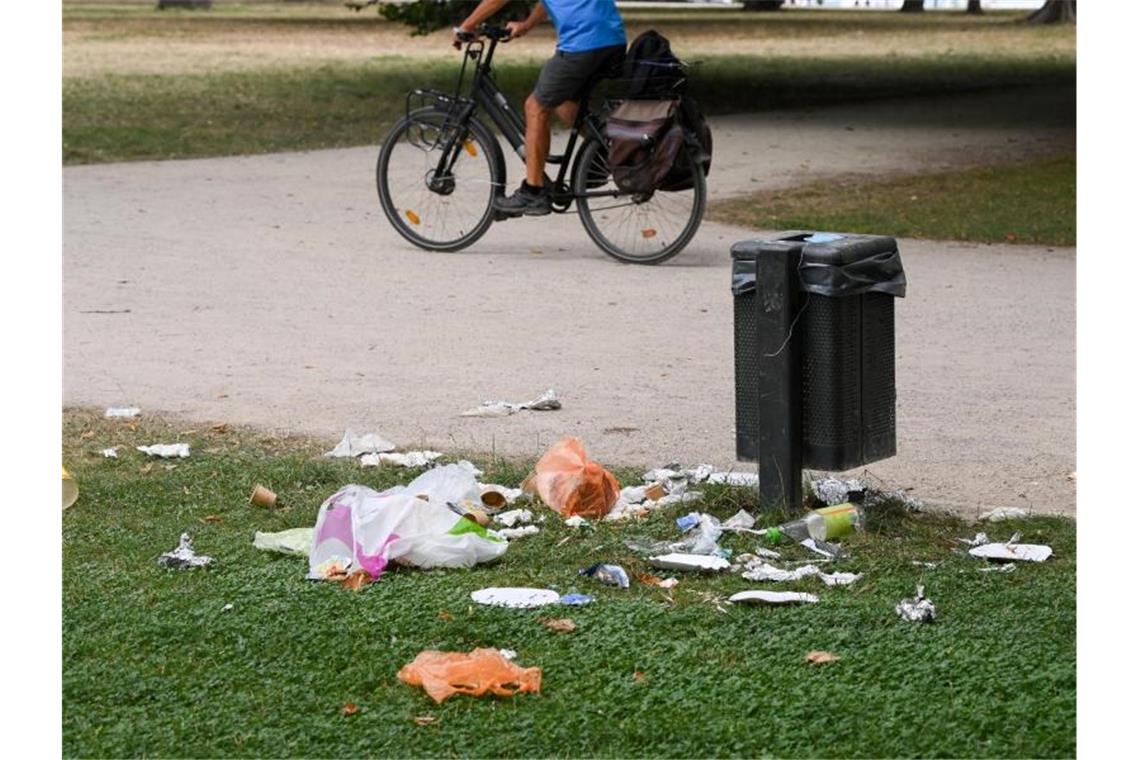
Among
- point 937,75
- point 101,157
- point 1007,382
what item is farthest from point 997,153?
point 937,75

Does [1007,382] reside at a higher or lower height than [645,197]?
lower

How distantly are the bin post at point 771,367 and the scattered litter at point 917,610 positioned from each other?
802 millimetres

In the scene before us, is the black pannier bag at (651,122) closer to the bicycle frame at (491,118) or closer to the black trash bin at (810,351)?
the bicycle frame at (491,118)

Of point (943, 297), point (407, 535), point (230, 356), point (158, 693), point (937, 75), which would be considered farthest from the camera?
point (937, 75)

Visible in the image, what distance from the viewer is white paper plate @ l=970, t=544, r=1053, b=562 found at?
16.5 feet

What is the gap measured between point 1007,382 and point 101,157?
37.5 feet

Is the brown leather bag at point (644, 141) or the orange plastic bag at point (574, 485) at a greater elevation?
the brown leather bag at point (644, 141)

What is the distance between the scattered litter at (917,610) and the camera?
451 cm

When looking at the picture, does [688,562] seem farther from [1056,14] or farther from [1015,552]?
[1056,14]

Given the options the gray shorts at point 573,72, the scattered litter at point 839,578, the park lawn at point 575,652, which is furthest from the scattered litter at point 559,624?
the gray shorts at point 573,72

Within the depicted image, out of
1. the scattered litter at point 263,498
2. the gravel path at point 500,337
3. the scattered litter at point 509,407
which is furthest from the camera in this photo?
the scattered litter at point 509,407

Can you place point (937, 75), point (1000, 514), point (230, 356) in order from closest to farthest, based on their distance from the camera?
point (1000, 514)
point (230, 356)
point (937, 75)

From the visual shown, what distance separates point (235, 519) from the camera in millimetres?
5543

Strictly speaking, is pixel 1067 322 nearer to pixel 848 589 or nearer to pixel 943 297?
pixel 943 297
